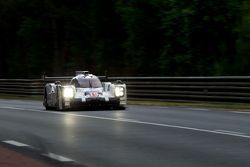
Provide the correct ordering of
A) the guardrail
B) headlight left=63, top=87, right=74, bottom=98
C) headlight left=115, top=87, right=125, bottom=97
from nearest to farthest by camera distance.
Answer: headlight left=63, top=87, right=74, bottom=98, headlight left=115, top=87, right=125, bottom=97, the guardrail

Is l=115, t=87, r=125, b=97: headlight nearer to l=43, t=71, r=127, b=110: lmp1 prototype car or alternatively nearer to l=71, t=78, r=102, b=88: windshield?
l=43, t=71, r=127, b=110: lmp1 prototype car

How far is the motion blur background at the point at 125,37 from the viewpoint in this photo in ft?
97.4

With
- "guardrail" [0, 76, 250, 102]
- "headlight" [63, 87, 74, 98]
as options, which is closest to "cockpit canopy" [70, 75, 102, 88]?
"headlight" [63, 87, 74, 98]

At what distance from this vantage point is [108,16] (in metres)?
41.4

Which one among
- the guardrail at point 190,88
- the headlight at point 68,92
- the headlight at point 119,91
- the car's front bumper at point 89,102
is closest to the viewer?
the car's front bumper at point 89,102

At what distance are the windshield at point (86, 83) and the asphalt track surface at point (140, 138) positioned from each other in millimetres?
3252

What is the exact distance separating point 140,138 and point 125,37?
26916 mm

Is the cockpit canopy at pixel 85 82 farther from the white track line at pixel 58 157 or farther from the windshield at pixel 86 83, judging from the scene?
the white track line at pixel 58 157

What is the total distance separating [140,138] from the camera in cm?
1298

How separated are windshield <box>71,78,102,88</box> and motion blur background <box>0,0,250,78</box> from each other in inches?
248

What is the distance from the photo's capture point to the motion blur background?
97.4ft

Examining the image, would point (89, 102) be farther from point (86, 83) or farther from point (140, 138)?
point (140, 138)

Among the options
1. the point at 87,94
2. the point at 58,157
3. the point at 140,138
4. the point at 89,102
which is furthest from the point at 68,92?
the point at 58,157

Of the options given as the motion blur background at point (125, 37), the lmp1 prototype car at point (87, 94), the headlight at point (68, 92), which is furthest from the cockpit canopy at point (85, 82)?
the motion blur background at point (125, 37)
